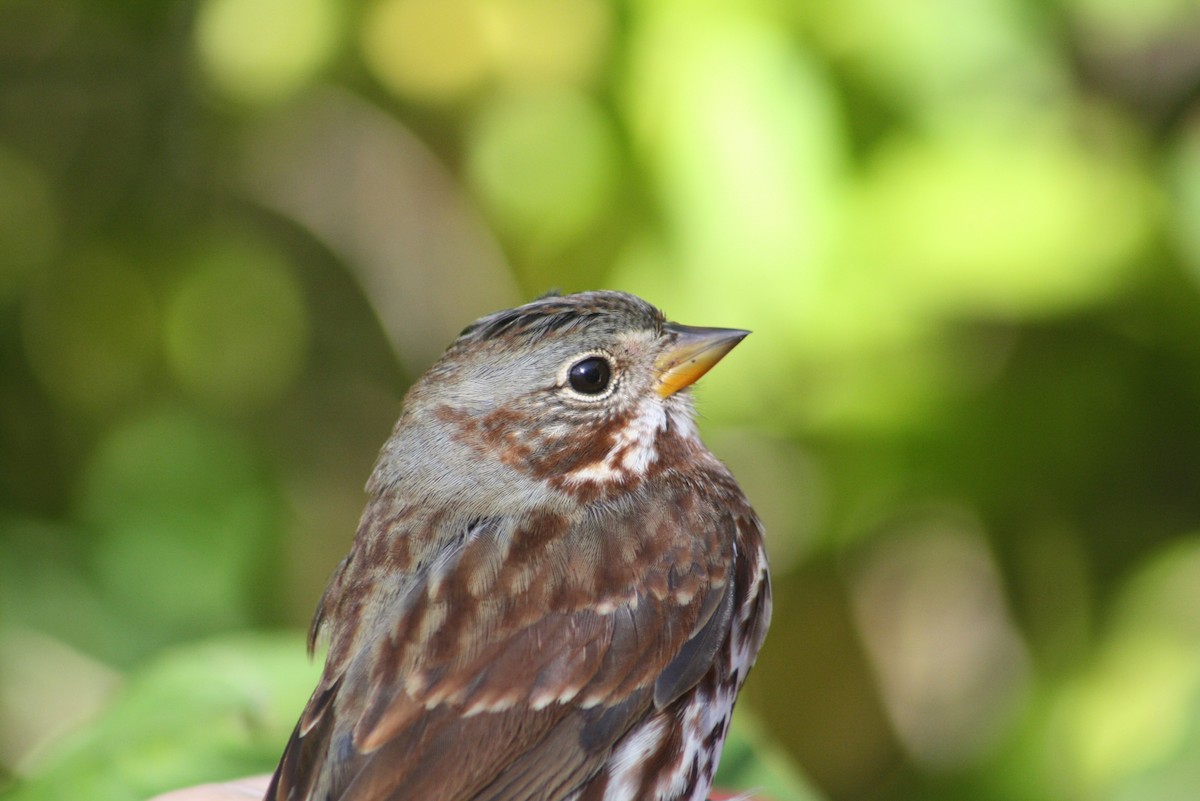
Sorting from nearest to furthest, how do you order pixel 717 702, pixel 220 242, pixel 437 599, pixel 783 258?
pixel 437 599 < pixel 717 702 < pixel 783 258 < pixel 220 242

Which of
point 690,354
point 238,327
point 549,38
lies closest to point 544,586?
point 690,354

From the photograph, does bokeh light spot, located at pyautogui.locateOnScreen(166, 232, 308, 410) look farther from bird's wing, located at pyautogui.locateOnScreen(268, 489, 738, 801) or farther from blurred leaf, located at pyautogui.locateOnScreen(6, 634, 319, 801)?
bird's wing, located at pyautogui.locateOnScreen(268, 489, 738, 801)

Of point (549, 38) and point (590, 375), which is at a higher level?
point (549, 38)

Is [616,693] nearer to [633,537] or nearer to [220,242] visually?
[633,537]

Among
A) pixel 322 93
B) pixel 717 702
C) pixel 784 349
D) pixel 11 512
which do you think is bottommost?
pixel 717 702

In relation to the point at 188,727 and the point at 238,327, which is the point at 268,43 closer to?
the point at 238,327

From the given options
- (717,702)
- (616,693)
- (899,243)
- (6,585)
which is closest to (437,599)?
(616,693)

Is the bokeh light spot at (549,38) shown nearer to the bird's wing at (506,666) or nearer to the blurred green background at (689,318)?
the blurred green background at (689,318)

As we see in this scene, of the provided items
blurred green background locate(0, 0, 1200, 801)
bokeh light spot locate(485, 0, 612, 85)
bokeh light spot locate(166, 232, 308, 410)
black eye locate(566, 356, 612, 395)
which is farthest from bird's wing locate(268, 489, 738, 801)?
bokeh light spot locate(166, 232, 308, 410)
